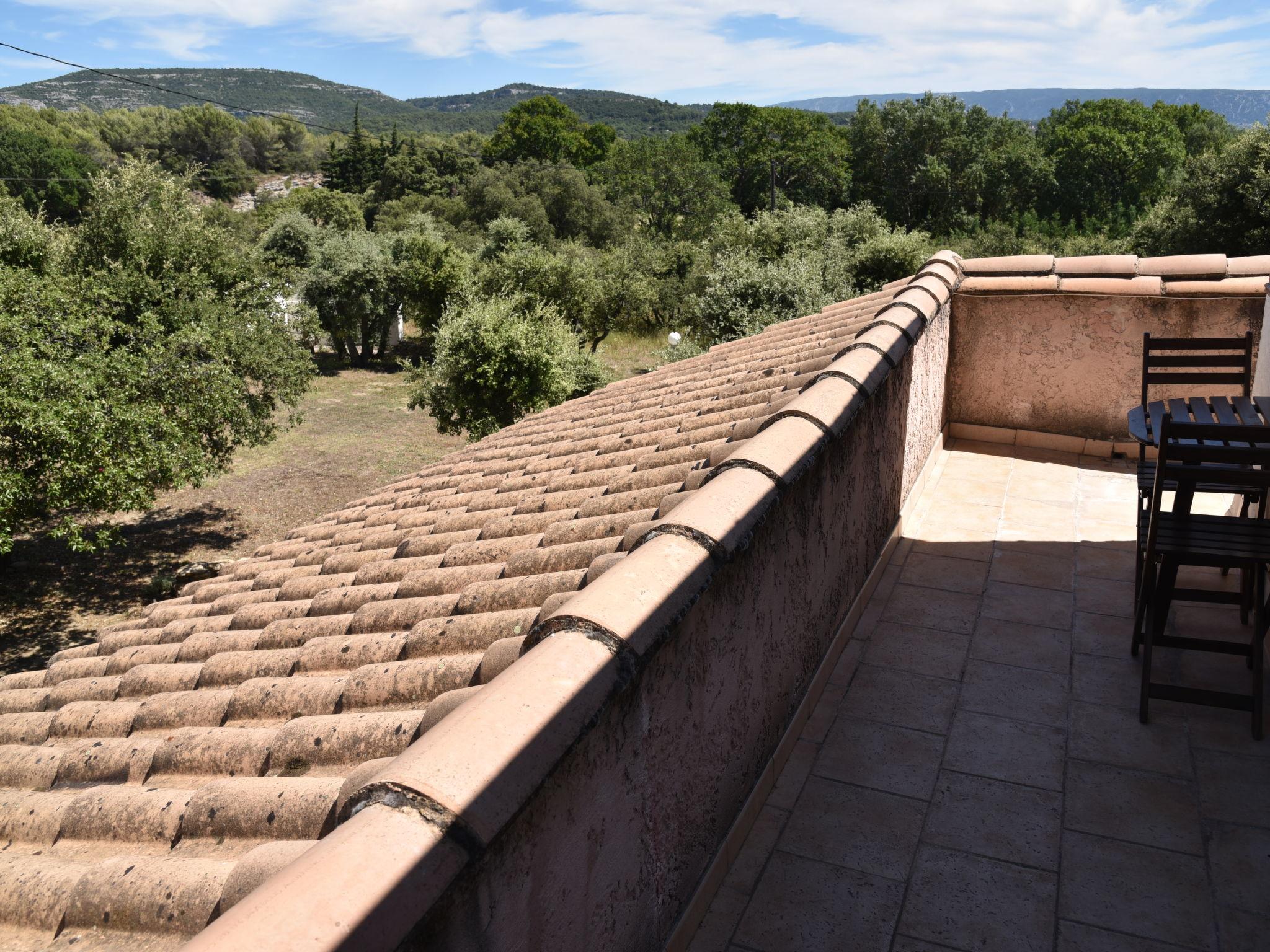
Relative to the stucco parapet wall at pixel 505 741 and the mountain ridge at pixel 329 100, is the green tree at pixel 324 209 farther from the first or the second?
the mountain ridge at pixel 329 100

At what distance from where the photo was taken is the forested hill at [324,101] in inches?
5098

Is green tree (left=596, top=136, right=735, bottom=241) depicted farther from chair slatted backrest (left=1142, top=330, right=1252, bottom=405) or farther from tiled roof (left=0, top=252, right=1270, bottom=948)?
tiled roof (left=0, top=252, right=1270, bottom=948)

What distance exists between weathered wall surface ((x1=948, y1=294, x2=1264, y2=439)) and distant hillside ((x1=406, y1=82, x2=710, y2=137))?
130329 millimetres

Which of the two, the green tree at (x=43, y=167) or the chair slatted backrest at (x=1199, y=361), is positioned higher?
the green tree at (x=43, y=167)

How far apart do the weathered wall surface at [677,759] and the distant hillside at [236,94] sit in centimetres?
12027

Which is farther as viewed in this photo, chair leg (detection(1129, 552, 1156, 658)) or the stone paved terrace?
chair leg (detection(1129, 552, 1156, 658))

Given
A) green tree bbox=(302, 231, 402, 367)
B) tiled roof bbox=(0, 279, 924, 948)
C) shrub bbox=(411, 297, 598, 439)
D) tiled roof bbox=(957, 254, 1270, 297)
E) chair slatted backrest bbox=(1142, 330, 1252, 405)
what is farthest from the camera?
green tree bbox=(302, 231, 402, 367)

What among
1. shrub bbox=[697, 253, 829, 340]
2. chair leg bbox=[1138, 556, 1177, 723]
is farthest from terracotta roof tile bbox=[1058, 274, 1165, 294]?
shrub bbox=[697, 253, 829, 340]

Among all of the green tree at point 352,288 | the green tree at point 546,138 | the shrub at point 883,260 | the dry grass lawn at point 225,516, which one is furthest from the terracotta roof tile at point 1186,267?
the green tree at point 546,138

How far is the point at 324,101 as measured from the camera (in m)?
156

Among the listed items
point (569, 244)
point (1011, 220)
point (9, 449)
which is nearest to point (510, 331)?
point (9, 449)

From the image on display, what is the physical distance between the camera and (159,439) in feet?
37.2

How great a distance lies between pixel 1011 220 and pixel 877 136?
11968mm

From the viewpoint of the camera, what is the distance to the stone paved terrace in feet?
8.34
